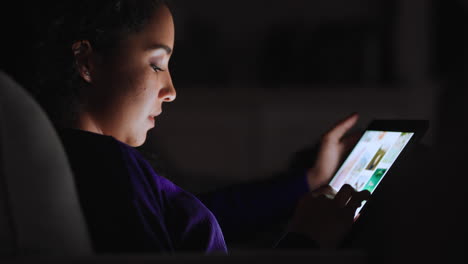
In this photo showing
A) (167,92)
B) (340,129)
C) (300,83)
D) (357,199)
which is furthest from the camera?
(300,83)

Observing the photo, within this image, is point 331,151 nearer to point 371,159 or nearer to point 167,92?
point 371,159

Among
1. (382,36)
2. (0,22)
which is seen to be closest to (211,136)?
(382,36)

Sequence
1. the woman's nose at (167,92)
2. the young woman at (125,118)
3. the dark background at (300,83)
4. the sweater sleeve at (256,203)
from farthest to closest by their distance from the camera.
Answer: the dark background at (300,83) < the sweater sleeve at (256,203) < the woman's nose at (167,92) < the young woman at (125,118)

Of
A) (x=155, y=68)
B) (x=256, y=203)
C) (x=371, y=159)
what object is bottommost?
(x=256, y=203)

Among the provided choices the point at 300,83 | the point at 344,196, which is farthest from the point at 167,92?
the point at 300,83

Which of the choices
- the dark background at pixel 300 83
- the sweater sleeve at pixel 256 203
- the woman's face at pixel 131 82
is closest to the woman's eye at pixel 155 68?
the woman's face at pixel 131 82

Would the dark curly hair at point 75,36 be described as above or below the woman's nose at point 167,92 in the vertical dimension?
above

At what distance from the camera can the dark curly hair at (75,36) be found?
62 centimetres

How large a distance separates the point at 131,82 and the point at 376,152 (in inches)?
13.2

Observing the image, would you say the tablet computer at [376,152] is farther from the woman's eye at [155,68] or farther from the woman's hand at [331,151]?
the woman's eye at [155,68]

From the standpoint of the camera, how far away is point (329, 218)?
0.56m

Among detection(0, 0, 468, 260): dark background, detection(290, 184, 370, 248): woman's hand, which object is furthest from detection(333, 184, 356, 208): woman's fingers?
detection(0, 0, 468, 260): dark background

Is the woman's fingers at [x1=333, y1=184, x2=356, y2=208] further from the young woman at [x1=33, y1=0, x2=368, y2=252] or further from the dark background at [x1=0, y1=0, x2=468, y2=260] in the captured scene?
the dark background at [x1=0, y1=0, x2=468, y2=260]

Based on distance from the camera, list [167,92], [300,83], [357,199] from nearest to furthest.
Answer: [357,199] → [167,92] → [300,83]
